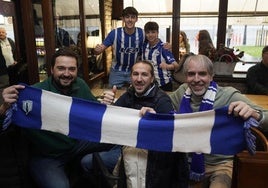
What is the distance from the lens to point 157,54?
3074mm

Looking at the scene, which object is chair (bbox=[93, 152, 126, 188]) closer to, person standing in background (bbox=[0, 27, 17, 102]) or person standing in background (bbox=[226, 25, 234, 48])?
person standing in background (bbox=[0, 27, 17, 102])

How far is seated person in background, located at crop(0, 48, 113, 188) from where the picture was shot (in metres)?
1.78

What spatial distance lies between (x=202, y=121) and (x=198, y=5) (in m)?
3.36

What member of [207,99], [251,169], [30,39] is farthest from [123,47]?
[251,169]

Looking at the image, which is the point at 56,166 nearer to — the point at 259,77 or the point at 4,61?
the point at 4,61

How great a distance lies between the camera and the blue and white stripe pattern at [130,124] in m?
1.42

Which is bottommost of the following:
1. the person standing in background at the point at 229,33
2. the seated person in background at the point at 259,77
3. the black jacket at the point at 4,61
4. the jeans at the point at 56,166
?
the jeans at the point at 56,166

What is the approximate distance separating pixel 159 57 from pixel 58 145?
165 centimetres

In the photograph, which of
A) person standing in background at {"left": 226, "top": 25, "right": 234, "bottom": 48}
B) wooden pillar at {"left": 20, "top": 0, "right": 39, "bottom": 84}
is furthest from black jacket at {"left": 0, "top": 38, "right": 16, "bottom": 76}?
person standing in background at {"left": 226, "top": 25, "right": 234, "bottom": 48}

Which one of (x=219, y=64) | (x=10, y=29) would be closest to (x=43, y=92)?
(x=10, y=29)

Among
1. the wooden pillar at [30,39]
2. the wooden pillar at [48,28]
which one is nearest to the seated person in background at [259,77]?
the wooden pillar at [48,28]

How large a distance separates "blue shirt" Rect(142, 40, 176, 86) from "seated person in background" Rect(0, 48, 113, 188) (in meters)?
1.29

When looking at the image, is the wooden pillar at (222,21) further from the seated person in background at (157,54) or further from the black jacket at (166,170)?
the black jacket at (166,170)

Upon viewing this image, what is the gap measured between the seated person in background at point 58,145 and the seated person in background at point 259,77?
221cm
